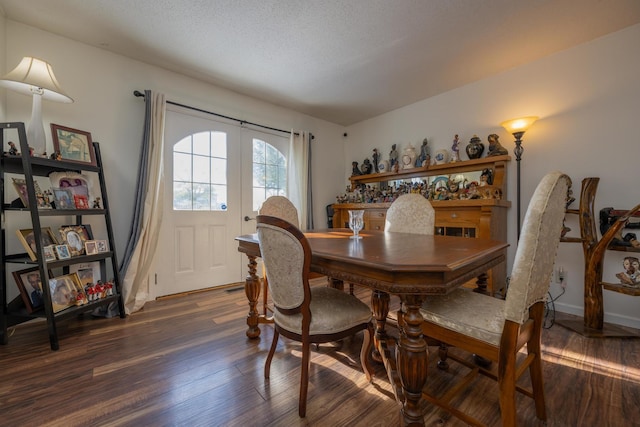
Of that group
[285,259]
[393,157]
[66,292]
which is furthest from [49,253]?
[393,157]

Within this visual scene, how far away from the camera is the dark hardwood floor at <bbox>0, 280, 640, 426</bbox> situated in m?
1.19

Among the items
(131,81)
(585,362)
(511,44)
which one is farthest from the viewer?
(131,81)

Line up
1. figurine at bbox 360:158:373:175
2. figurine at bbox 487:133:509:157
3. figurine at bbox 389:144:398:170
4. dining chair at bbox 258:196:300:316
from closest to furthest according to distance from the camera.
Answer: dining chair at bbox 258:196:300:316
figurine at bbox 487:133:509:157
figurine at bbox 389:144:398:170
figurine at bbox 360:158:373:175

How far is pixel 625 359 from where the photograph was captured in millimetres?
1656

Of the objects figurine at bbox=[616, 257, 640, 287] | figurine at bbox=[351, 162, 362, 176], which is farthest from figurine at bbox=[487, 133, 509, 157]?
figurine at bbox=[351, 162, 362, 176]

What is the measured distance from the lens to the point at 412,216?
224 cm

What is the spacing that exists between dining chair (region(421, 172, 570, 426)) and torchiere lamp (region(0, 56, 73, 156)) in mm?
2875

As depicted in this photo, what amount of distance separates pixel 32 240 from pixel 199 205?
1.39 m

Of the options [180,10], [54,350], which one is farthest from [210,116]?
[54,350]

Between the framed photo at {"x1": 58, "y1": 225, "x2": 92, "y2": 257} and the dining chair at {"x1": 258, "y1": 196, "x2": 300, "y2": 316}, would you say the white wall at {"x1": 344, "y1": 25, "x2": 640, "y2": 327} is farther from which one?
the framed photo at {"x1": 58, "y1": 225, "x2": 92, "y2": 257}

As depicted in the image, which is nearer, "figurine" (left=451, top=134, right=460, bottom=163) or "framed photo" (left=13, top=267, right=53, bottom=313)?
"framed photo" (left=13, top=267, right=53, bottom=313)

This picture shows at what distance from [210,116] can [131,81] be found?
2.58 ft

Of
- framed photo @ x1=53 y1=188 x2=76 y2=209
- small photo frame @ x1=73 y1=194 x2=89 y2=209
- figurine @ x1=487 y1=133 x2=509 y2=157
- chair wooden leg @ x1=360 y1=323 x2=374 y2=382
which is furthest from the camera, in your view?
figurine @ x1=487 y1=133 x2=509 y2=157

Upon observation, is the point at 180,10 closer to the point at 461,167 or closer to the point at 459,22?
the point at 459,22
